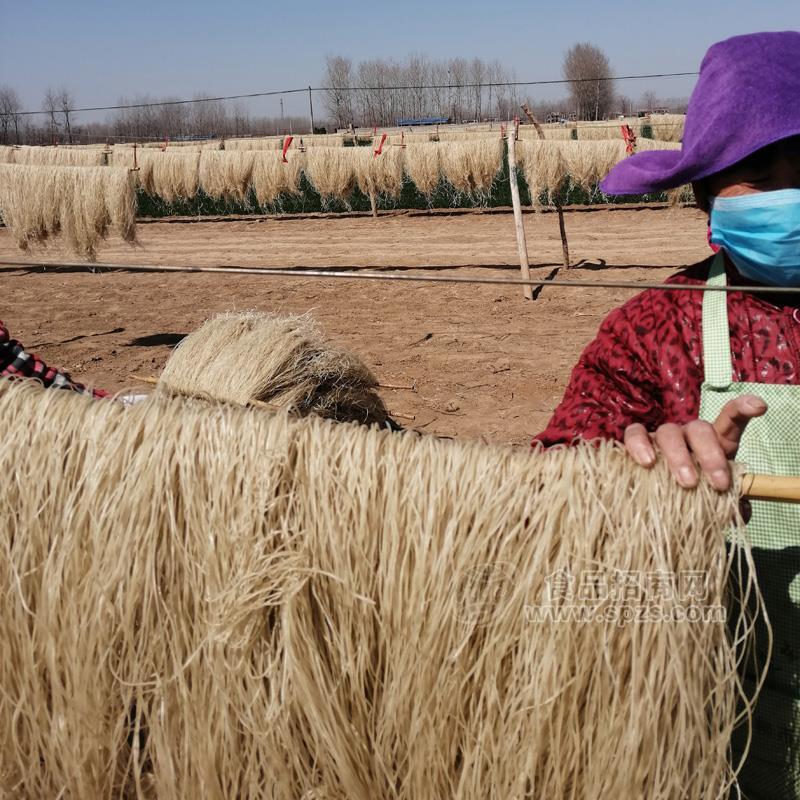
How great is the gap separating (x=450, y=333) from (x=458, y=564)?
711 centimetres

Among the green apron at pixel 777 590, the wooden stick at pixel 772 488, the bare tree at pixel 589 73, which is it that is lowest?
the green apron at pixel 777 590

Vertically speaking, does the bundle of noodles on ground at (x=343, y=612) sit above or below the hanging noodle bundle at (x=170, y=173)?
below

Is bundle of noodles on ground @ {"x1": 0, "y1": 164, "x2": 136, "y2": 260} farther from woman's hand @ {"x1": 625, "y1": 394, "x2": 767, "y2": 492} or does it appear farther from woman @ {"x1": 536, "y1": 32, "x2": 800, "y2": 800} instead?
woman's hand @ {"x1": 625, "y1": 394, "x2": 767, "y2": 492}

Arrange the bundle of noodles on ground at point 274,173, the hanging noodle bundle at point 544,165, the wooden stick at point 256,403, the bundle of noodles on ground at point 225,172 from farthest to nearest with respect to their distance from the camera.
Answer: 1. the bundle of noodles on ground at point 225,172
2. the bundle of noodles on ground at point 274,173
3. the hanging noodle bundle at point 544,165
4. the wooden stick at point 256,403

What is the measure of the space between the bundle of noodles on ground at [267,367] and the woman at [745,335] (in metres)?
1.46

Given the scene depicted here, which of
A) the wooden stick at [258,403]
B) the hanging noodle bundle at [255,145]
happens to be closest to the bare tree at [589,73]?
the hanging noodle bundle at [255,145]

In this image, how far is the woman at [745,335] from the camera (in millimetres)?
1114

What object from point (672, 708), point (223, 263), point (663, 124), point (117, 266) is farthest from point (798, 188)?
point (663, 124)

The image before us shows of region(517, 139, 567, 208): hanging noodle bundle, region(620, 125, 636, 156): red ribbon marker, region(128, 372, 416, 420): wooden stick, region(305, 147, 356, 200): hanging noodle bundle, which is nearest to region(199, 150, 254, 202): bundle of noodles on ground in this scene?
region(305, 147, 356, 200): hanging noodle bundle

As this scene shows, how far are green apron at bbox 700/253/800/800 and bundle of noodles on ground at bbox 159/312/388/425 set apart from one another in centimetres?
166

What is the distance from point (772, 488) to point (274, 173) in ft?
61.0

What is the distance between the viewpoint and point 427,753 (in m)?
0.92

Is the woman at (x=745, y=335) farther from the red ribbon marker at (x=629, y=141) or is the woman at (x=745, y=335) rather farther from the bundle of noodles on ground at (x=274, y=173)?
the bundle of noodles on ground at (x=274, y=173)

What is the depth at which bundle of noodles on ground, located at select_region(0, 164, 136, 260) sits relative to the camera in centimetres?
880
